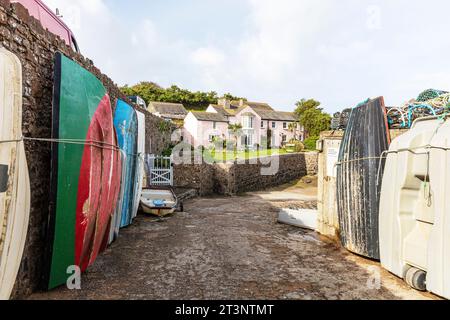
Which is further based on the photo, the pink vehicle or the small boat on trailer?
the small boat on trailer

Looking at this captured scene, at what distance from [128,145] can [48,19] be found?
2848mm

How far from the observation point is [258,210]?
1216 centimetres

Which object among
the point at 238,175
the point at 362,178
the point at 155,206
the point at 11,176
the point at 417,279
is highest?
the point at 11,176

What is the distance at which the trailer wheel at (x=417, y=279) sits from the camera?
180 inches

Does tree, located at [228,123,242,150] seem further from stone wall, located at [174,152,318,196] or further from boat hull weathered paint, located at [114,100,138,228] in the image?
boat hull weathered paint, located at [114,100,138,228]

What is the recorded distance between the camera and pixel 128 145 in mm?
7836

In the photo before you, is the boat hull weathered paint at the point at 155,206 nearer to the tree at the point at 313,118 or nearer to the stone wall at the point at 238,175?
the stone wall at the point at 238,175

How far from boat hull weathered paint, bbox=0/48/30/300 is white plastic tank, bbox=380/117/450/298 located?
4.62 m

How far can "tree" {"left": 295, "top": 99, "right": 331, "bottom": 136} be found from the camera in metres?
47.4

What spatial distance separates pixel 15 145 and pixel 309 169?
2497cm

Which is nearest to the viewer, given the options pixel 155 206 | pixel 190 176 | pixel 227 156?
pixel 155 206

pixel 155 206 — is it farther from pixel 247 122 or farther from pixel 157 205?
pixel 247 122

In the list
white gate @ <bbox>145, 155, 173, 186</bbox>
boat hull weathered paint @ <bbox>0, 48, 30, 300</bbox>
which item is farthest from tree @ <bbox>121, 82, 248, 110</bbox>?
boat hull weathered paint @ <bbox>0, 48, 30, 300</bbox>

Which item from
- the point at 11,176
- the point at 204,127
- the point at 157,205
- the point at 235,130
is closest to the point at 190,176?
the point at 157,205
